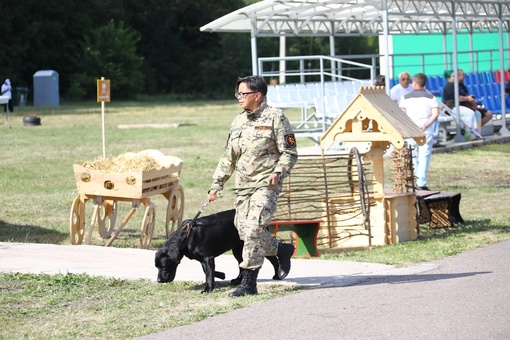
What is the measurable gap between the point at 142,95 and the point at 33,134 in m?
38.2

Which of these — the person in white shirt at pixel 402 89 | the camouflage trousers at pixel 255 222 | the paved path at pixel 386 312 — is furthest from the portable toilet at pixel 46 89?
the camouflage trousers at pixel 255 222

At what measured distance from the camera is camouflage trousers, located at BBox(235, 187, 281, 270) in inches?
344

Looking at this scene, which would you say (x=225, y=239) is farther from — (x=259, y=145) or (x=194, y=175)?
(x=194, y=175)

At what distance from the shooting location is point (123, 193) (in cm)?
1232

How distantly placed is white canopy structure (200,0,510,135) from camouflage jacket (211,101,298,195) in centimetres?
1272

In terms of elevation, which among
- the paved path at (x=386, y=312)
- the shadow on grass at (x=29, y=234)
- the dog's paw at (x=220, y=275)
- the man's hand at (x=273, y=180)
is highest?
the man's hand at (x=273, y=180)

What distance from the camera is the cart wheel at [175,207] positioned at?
13281mm

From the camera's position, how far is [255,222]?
28.7 ft

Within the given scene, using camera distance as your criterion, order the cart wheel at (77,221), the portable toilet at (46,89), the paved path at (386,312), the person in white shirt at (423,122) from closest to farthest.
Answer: the paved path at (386,312), the cart wheel at (77,221), the person in white shirt at (423,122), the portable toilet at (46,89)

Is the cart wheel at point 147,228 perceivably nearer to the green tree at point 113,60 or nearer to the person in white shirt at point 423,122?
the person in white shirt at point 423,122

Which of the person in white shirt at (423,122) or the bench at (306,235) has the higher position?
the person in white shirt at (423,122)

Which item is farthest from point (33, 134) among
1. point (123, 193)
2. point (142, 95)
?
point (142, 95)

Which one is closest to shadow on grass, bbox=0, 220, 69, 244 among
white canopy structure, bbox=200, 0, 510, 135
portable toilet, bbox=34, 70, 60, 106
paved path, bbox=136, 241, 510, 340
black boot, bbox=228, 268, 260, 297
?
black boot, bbox=228, 268, 260, 297

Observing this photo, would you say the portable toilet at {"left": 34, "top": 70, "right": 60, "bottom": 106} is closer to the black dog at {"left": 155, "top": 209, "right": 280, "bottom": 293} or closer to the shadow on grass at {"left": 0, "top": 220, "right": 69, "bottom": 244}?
the shadow on grass at {"left": 0, "top": 220, "right": 69, "bottom": 244}
